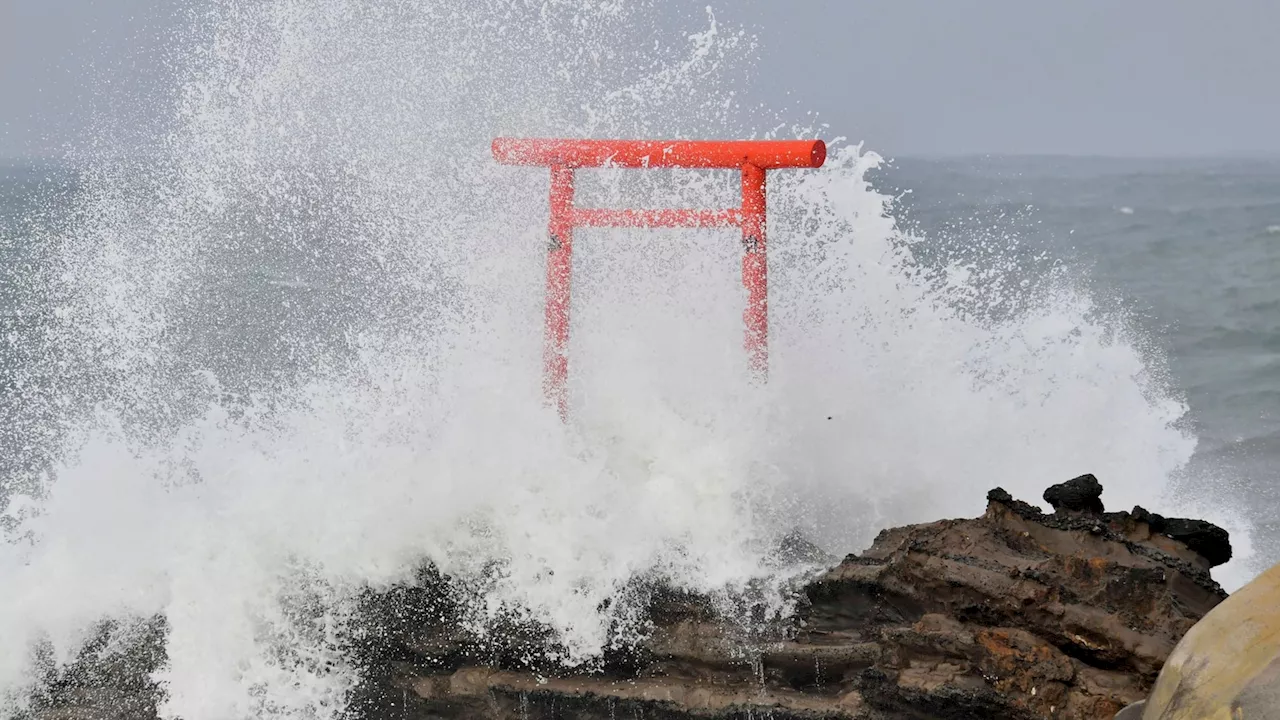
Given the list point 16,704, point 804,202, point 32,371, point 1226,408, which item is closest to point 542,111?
point 804,202

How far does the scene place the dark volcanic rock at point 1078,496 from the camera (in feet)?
9.88

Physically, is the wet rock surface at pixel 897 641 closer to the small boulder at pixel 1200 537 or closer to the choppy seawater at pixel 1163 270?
the small boulder at pixel 1200 537

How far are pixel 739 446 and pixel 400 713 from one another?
143cm

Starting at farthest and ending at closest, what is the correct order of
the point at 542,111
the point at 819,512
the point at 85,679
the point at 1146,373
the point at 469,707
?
the point at 1146,373
the point at 542,111
the point at 819,512
the point at 85,679
the point at 469,707

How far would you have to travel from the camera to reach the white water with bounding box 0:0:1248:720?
354cm

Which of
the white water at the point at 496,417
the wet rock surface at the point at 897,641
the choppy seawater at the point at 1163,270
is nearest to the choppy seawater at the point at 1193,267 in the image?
the choppy seawater at the point at 1163,270

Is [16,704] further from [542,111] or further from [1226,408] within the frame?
[1226,408]

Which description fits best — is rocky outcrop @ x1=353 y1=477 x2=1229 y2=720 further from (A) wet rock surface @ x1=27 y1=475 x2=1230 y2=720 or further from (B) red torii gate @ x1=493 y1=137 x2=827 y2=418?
(B) red torii gate @ x1=493 y1=137 x2=827 y2=418

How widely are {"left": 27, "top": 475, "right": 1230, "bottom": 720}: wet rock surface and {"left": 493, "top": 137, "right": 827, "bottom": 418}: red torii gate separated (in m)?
1.10

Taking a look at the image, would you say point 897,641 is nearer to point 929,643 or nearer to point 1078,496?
point 929,643

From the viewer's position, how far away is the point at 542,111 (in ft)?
16.4

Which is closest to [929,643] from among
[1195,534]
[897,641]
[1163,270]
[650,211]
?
[897,641]

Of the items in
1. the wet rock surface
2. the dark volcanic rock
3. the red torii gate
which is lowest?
the wet rock surface

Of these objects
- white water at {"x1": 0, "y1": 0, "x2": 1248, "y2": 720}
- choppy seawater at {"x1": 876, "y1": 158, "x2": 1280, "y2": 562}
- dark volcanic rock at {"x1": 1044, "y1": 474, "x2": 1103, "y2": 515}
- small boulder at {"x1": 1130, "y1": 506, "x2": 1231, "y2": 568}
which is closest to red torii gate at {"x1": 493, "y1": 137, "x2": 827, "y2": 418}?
white water at {"x1": 0, "y1": 0, "x2": 1248, "y2": 720}
